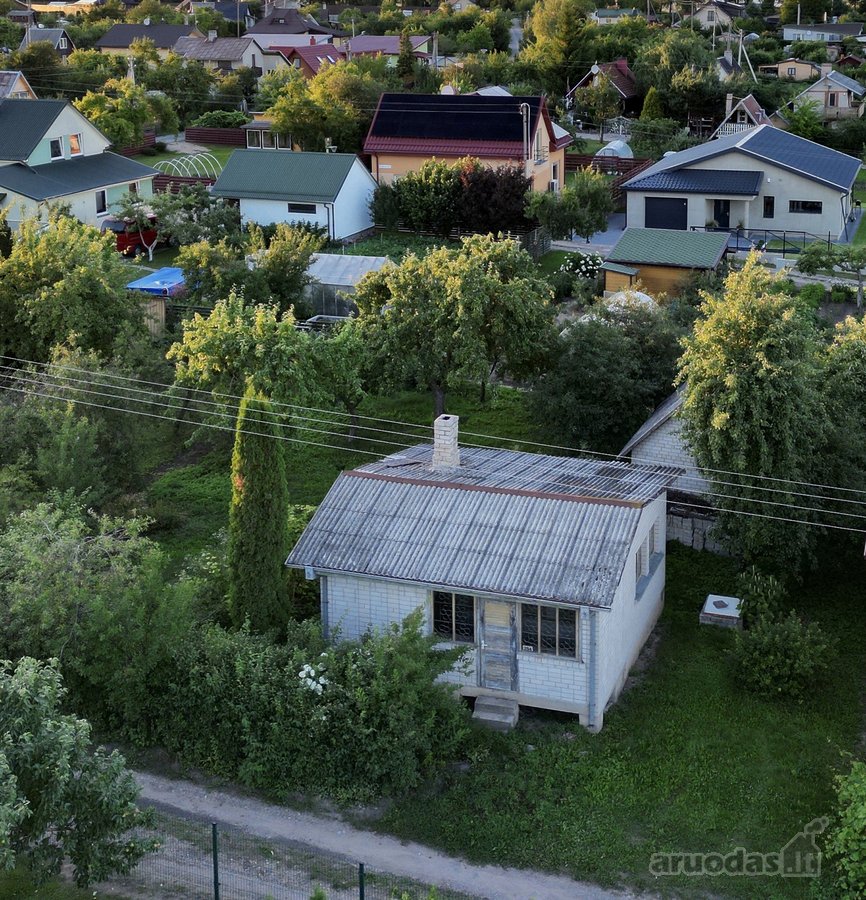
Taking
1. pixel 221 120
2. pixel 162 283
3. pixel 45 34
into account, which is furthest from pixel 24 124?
pixel 45 34

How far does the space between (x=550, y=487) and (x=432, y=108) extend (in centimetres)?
3811

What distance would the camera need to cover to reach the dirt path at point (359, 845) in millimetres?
16062

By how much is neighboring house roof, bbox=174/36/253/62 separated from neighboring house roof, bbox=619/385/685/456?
70927mm

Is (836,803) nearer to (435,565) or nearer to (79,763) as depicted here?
(435,565)

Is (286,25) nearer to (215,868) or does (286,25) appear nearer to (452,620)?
(452,620)

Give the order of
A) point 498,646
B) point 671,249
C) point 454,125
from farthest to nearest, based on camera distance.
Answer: point 454,125, point 671,249, point 498,646

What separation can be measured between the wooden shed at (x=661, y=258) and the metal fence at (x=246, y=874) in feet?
87.2

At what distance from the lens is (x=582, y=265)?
44031 millimetres

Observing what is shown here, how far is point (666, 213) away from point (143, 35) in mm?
62898

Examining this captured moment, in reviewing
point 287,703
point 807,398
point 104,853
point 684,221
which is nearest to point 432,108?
point 684,221

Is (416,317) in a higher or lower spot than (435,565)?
higher

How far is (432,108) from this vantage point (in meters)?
56.0

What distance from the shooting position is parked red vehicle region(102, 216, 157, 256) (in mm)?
48031

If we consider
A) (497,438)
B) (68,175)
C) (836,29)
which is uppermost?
(836,29)
